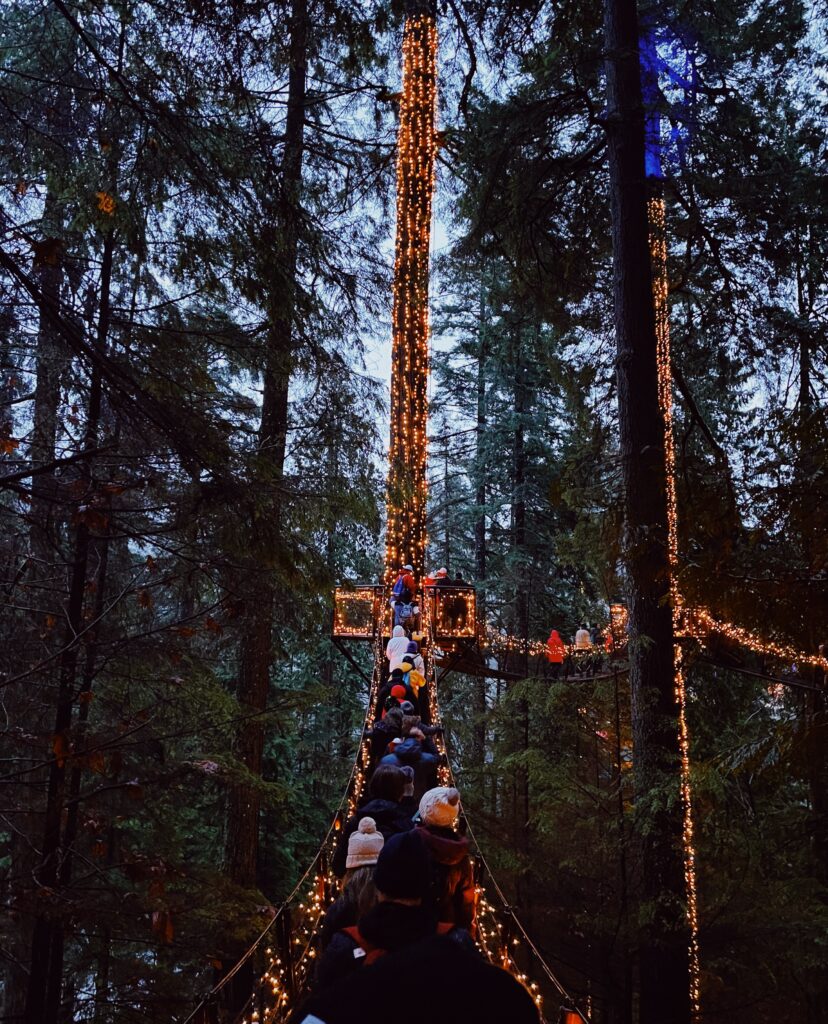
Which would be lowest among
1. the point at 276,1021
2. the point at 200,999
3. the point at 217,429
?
the point at 276,1021

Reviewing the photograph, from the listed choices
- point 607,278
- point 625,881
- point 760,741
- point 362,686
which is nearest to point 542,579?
point 362,686

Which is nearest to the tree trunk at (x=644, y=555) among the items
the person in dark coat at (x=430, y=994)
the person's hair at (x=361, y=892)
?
the person's hair at (x=361, y=892)

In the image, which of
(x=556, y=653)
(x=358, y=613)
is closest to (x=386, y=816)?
(x=358, y=613)

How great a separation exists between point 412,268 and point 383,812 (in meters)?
8.53

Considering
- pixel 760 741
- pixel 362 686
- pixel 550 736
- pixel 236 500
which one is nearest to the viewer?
pixel 236 500

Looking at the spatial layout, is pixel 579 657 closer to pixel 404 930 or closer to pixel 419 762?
pixel 419 762

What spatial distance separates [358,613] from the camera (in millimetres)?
10906

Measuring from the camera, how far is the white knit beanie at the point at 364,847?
321 centimetres

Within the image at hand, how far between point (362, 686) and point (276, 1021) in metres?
14.8

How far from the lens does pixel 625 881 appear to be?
6.95 meters

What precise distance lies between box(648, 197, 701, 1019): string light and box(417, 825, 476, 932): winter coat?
1.99m

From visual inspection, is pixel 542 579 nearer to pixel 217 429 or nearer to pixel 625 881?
pixel 625 881

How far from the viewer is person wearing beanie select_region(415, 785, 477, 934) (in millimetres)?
3088

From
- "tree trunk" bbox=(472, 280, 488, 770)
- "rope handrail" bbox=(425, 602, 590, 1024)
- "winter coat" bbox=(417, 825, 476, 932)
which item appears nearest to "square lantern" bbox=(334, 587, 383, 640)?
"rope handrail" bbox=(425, 602, 590, 1024)
